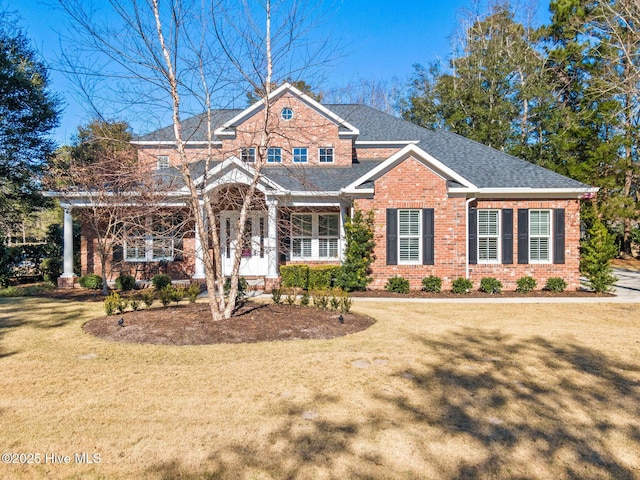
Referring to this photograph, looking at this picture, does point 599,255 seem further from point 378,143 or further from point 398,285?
point 378,143

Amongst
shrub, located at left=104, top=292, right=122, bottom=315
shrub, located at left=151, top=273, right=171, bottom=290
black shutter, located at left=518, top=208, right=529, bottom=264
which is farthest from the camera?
black shutter, located at left=518, top=208, right=529, bottom=264

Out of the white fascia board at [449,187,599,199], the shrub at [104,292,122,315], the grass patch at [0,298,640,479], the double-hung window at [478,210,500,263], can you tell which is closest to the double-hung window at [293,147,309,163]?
the white fascia board at [449,187,599,199]

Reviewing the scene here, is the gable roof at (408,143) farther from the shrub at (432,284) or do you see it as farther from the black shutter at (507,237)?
the shrub at (432,284)

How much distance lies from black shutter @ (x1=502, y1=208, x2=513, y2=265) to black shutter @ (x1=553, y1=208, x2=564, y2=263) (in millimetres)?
1464

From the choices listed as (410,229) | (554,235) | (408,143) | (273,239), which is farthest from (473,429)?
(408,143)

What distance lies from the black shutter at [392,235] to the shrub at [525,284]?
4.15 meters

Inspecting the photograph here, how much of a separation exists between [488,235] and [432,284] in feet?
9.00

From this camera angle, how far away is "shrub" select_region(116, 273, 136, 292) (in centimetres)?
1349

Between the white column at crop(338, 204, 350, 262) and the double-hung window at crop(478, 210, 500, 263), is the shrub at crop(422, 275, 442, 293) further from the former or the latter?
the white column at crop(338, 204, 350, 262)

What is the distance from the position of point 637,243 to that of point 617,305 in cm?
1991

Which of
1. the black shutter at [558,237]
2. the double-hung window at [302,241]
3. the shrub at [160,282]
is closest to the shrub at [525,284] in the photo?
the black shutter at [558,237]

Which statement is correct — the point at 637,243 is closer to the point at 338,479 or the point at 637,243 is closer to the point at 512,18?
the point at 512,18

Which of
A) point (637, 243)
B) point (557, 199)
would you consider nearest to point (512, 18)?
point (637, 243)

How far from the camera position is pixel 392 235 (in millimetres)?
13320
